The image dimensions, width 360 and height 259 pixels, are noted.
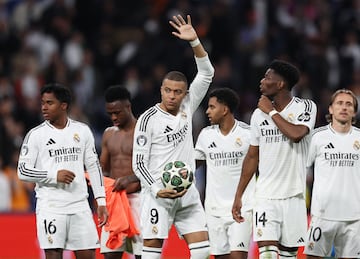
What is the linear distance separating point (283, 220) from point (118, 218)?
2074mm

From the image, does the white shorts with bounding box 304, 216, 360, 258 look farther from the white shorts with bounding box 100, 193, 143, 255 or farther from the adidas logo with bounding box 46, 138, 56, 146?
the adidas logo with bounding box 46, 138, 56, 146

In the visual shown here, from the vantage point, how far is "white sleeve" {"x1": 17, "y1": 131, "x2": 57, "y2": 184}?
39.3ft

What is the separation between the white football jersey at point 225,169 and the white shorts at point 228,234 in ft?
0.27

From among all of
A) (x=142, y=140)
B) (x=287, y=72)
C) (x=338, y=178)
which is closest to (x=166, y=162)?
(x=142, y=140)

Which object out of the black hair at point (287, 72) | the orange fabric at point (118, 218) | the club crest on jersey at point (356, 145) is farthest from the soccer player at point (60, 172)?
the club crest on jersey at point (356, 145)

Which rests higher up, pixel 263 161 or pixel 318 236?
pixel 263 161

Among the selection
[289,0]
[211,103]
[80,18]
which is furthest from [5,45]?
[211,103]

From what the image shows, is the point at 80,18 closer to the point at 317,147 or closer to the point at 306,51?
the point at 306,51

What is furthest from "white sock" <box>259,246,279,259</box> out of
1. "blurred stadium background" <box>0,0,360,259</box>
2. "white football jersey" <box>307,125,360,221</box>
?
"blurred stadium background" <box>0,0,360,259</box>

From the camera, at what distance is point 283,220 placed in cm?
1180

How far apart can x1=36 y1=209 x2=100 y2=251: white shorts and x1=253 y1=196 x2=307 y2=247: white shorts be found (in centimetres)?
176

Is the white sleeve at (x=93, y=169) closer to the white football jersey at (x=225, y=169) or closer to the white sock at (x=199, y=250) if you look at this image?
the white sock at (x=199, y=250)

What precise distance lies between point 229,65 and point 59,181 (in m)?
8.60

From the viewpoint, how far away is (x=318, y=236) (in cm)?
1202
